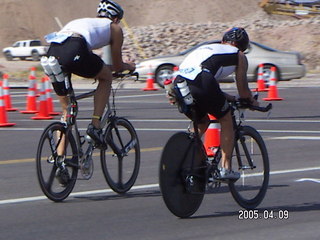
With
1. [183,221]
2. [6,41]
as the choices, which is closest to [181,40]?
[6,41]

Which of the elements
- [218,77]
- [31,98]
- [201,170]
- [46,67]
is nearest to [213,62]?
[218,77]

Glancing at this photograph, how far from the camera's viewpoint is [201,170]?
311 inches

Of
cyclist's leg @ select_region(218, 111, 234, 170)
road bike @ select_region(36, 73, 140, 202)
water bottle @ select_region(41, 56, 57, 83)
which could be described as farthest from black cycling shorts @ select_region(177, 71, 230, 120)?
water bottle @ select_region(41, 56, 57, 83)

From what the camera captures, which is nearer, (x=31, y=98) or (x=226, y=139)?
(x=226, y=139)

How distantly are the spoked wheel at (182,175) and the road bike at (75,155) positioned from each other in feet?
4.38

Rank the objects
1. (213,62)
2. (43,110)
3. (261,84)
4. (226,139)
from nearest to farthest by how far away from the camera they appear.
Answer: (213,62) → (226,139) → (43,110) → (261,84)

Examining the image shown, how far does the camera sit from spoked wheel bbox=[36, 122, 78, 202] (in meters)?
8.39

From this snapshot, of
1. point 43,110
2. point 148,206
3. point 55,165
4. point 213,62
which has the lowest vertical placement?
point 148,206

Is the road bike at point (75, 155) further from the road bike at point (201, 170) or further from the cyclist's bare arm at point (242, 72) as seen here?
the cyclist's bare arm at point (242, 72)

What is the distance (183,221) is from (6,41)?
6902cm

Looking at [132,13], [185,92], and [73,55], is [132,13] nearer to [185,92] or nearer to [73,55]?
[73,55]

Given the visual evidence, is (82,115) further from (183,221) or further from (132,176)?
(183,221)

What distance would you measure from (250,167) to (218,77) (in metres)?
1.00

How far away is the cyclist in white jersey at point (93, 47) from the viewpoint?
8.43 meters
